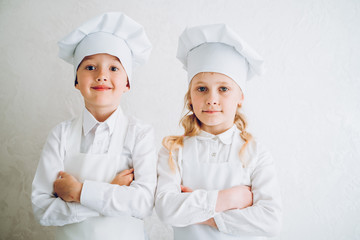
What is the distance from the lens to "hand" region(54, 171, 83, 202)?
0.95 metres

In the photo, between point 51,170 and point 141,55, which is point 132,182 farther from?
point 141,55

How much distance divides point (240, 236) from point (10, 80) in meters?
1.51

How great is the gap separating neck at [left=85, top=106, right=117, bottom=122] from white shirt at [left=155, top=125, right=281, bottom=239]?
0.30 m

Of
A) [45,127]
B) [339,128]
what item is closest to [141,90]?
[45,127]

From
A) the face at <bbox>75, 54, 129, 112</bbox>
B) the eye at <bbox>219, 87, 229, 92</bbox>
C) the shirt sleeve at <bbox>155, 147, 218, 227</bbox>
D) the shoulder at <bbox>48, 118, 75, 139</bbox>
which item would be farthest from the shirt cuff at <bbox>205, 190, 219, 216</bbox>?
the shoulder at <bbox>48, 118, 75, 139</bbox>

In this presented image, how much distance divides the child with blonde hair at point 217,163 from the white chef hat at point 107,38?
22 cm

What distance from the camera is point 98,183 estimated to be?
38.1 inches

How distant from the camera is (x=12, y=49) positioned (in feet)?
5.02

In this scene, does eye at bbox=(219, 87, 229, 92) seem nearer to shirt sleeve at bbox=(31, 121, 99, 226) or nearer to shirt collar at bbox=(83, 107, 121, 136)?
shirt collar at bbox=(83, 107, 121, 136)

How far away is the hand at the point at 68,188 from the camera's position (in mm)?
955

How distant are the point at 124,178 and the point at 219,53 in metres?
0.64

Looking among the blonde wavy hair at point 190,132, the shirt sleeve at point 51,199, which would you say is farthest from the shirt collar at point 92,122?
the blonde wavy hair at point 190,132

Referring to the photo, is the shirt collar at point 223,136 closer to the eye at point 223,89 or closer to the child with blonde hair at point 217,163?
the child with blonde hair at point 217,163

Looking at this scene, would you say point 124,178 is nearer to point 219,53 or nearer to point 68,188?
point 68,188
